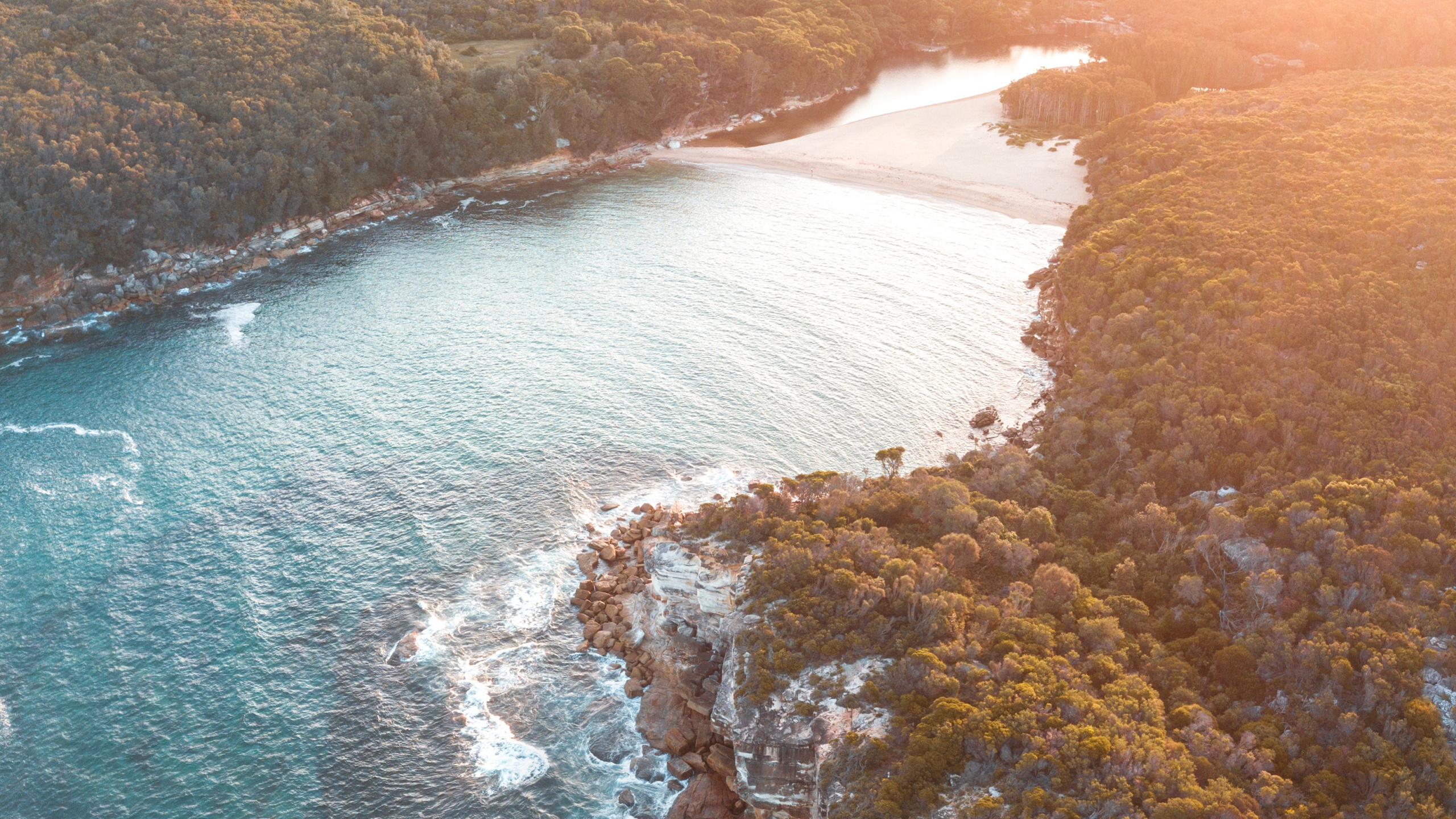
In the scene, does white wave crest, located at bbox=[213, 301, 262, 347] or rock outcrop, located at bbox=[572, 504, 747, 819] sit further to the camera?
white wave crest, located at bbox=[213, 301, 262, 347]

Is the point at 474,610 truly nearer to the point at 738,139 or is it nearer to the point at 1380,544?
the point at 1380,544

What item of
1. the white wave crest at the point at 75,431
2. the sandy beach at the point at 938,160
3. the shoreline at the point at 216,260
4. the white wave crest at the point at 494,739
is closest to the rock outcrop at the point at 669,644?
the white wave crest at the point at 494,739

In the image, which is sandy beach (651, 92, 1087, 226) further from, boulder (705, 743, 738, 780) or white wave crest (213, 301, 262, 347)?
boulder (705, 743, 738, 780)

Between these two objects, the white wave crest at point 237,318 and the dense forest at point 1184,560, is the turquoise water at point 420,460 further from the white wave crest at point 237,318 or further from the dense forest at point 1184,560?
the dense forest at point 1184,560

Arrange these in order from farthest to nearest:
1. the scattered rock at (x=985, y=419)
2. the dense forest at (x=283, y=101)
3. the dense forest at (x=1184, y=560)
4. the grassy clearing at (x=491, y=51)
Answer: the grassy clearing at (x=491, y=51), the dense forest at (x=283, y=101), the scattered rock at (x=985, y=419), the dense forest at (x=1184, y=560)

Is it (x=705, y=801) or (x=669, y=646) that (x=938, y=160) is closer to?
(x=669, y=646)

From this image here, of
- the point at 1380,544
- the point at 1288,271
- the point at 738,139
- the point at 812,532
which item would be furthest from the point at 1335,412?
the point at 738,139

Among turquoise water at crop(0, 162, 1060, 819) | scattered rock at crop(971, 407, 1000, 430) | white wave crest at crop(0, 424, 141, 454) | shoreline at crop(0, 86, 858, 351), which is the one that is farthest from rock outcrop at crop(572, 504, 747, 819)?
shoreline at crop(0, 86, 858, 351)
